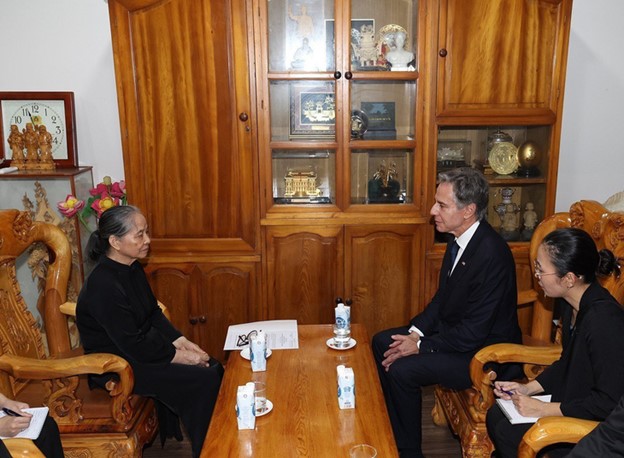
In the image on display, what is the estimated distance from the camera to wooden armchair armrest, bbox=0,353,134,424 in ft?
6.88

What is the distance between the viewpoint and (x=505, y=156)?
11.0 feet

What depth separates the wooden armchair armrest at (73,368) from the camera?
2.10 metres

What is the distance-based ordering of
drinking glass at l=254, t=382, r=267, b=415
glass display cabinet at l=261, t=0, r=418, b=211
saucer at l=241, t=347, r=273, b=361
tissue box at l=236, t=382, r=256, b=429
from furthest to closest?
1. glass display cabinet at l=261, t=0, r=418, b=211
2. saucer at l=241, t=347, r=273, b=361
3. drinking glass at l=254, t=382, r=267, b=415
4. tissue box at l=236, t=382, r=256, b=429

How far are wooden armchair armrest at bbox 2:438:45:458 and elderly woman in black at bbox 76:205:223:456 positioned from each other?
2.28ft

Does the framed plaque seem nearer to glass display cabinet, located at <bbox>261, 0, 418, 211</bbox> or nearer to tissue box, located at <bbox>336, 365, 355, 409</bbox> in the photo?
glass display cabinet, located at <bbox>261, 0, 418, 211</bbox>

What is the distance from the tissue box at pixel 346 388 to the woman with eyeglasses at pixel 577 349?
1.75 ft

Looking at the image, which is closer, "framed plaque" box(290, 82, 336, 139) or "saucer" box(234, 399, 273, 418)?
"saucer" box(234, 399, 273, 418)

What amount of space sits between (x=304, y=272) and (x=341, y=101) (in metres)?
0.92

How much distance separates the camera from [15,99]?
336 centimetres

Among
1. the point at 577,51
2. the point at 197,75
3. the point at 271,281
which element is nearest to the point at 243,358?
the point at 271,281

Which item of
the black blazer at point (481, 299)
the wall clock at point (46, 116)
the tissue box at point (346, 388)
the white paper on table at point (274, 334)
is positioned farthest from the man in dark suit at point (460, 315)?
the wall clock at point (46, 116)

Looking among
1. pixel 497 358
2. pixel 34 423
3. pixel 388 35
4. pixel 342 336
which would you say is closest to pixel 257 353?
pixel 342 336

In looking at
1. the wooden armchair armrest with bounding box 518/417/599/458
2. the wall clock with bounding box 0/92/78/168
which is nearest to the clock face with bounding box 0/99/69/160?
the wall clock with bounding box 0/92/78/168

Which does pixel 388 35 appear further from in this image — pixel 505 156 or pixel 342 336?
pixel 342 336
